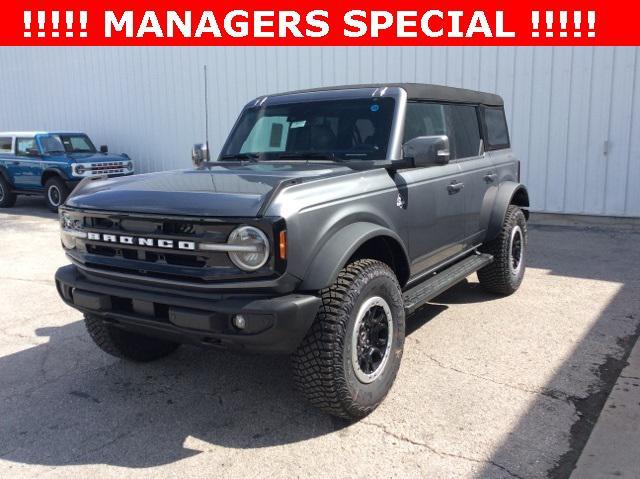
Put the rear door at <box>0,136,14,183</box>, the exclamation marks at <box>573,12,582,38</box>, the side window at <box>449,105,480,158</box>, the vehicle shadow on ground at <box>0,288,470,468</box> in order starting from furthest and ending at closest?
the rear door at <box>0,136,14,183</box>
the exclamation marks at <box>573,12,582,38</box>
the side window at <box>449,105,480,158</box>
the vehicle shadow on ground at <box>0,288,470,468</box>

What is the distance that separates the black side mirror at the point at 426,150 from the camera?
12.0 ft

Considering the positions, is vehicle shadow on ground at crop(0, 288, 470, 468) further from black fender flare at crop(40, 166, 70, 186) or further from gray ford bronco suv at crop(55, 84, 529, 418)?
black fender flare at crop(40, 166, 70, 186)

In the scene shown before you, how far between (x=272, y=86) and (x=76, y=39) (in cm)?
700

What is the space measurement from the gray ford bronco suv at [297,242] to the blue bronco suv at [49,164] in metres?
8.74

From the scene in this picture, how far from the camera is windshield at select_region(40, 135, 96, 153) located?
12688 mm

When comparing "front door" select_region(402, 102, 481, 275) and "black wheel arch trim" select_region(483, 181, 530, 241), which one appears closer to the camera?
"front door" select_region(402, 102, 481, 275)

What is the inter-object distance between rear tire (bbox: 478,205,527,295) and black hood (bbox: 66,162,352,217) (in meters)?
2.26

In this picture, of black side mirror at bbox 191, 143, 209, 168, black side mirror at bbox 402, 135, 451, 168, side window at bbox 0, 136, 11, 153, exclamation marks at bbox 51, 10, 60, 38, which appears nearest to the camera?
black side mirror at bbox 402, 135, 451, 168

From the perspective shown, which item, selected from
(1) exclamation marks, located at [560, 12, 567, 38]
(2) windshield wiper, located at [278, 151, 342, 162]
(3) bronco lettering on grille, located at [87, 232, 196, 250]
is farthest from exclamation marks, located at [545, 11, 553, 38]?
(3) bronco lettering on grille, located at [87, 232, 196, 250]

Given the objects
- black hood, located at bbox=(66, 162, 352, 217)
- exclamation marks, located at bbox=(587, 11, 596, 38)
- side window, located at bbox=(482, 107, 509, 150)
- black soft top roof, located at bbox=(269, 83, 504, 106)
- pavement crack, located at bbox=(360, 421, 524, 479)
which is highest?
exclamation marks, located at bbox=(587, 11, 596, 38)

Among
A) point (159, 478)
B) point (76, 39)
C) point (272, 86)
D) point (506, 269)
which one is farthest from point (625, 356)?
point (76, 39)

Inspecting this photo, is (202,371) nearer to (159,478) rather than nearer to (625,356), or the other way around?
(159,478)

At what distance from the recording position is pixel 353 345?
307 centimetres

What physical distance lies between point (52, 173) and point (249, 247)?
36.1 ft
